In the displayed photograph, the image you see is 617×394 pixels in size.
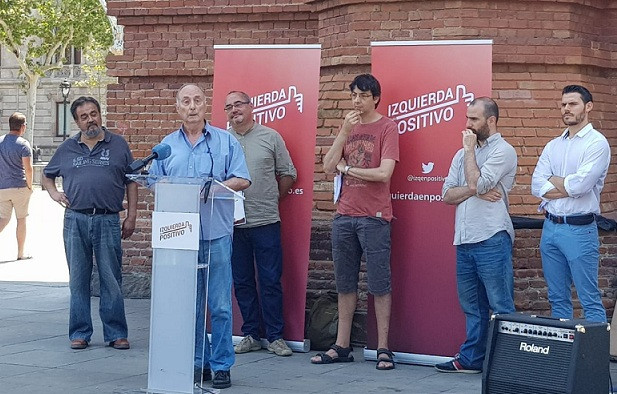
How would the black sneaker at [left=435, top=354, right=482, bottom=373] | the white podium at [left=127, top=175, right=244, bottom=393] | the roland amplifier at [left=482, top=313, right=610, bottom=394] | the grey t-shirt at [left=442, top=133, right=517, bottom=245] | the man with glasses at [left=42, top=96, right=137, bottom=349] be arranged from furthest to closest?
1. the man with glasses at [left=42, top=96, right=137, bottom=349]
2. the black sneaker at [left=435, top=354, right=482, bottom=373]
3. the grey t-shirt at [left=442, top=133, right=517, bottom=245]
4. the white podium at [left=127, top=175, right=244, bottom=393]
5. the roland amplifier at [left=482, top=313, right=610, bottom=394]

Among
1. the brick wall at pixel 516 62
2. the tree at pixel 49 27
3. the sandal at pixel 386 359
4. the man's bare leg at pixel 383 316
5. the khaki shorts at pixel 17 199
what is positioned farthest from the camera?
the tree at pixel 49 27

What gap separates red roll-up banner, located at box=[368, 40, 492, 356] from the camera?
26.8 feet

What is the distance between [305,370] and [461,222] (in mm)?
1564

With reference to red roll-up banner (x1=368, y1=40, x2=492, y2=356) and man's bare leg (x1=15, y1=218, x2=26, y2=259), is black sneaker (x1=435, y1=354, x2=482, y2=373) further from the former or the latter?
man's bare leg (x1=15, y1=218, x2=26, y2=259)

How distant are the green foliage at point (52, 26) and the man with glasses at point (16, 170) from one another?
39.6 meters

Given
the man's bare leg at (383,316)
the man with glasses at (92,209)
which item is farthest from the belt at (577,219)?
the man with glasses at (92,209)

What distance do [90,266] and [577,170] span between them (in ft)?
13.1

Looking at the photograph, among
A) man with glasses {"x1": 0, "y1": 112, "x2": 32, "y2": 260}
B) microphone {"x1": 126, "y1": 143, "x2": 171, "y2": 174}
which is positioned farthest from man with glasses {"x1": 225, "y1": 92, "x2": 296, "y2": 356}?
man with glasses {"x1": 0, "y1": 112, "x2": 32, "y2": 260}

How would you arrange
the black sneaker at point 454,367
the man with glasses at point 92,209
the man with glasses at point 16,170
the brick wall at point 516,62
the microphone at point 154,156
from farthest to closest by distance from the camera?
the man with glasses at point 16,170, the brick wall at point 516,62, the man with glasses at point 92,209, the black sneaker at point 454,367, the microphone at point 154,156

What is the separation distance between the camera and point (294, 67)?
351 inches

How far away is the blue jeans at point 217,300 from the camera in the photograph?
24.3 feet

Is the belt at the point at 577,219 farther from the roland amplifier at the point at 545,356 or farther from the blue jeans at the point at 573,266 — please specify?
the roland amplifier at the point at 545,356

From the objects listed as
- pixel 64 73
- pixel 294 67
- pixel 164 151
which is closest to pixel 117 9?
pixel 294 67

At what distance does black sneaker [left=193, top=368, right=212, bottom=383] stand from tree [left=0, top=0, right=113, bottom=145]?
47.4 m
